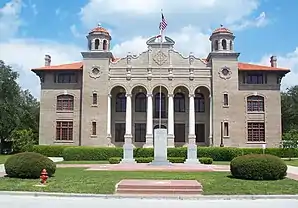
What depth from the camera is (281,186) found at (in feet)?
57.8

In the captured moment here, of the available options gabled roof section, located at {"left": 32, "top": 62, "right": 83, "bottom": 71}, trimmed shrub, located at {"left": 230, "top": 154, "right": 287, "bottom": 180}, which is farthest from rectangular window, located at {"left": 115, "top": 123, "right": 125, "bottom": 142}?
trimmed shrub, located at {"left": 230, "top": 154, "right": 287, "bottom": 180}

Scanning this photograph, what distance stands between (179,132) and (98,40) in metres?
16.5

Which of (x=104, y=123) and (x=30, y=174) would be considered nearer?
(x=30, y=174)

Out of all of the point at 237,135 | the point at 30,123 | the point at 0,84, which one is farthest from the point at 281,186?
the point at 30,123

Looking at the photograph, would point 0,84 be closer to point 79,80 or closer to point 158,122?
point 79,80

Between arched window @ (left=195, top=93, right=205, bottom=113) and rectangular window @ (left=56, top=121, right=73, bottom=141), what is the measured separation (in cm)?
1724

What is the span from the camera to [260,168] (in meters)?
20.1

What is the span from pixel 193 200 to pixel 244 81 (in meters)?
40.4

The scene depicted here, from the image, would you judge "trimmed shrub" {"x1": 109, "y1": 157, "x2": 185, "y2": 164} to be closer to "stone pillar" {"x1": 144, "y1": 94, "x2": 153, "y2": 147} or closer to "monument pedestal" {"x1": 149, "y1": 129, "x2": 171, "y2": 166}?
"monument pedestal" {"x1": 149, "y1": 129, "x2": 171, "y2": 166}

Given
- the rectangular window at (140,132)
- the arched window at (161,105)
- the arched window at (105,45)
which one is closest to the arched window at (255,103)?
the arched window at (161,105)

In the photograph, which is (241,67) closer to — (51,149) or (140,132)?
(140,132)

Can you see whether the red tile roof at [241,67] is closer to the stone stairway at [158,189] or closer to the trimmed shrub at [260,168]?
the trimmed shrub at [260,168]

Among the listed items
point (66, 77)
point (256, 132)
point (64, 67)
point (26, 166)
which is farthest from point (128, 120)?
point (26, 166)

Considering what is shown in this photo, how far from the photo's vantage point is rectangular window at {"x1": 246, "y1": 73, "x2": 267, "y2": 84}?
173 feet
